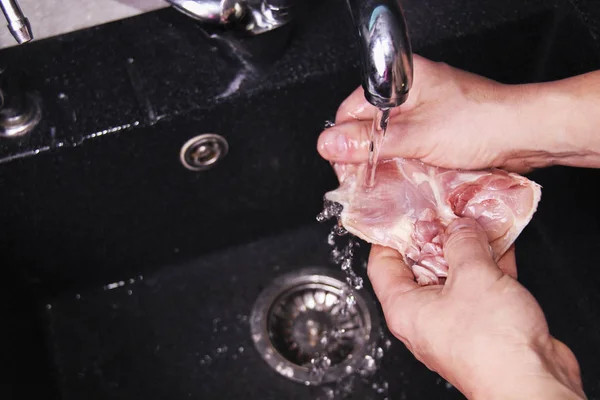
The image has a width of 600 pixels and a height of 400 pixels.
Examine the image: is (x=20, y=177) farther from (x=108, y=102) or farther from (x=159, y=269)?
(x=159, y=269)

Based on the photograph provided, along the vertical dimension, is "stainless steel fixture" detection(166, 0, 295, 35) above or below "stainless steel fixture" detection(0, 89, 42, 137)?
above

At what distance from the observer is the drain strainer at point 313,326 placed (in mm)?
1023

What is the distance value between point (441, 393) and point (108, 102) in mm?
680

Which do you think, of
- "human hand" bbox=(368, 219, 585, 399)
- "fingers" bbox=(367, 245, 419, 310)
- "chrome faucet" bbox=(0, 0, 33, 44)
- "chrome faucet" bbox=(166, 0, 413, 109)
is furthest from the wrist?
"chrome faucet" bbox=(0, 0, 33, 44)

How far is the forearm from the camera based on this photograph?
78cm

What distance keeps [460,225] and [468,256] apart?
0.27 ft

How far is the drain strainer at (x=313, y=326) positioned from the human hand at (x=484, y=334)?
1.03 ft

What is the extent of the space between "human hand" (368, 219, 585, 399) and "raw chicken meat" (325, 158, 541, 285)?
2.7 inches

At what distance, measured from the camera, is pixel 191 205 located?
968 mm

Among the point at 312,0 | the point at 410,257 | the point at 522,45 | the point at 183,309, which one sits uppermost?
the point at 312,0

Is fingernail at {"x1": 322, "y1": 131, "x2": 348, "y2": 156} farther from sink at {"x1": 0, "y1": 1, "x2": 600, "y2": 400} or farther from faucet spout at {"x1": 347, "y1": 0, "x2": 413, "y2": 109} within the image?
faucet spout at {"x1": 347, "y1": 0, "x2": 413, "y2": 109}

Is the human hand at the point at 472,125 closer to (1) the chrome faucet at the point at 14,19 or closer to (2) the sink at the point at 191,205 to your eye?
(2) the sink at the point at 191,205

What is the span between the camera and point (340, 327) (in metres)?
1.05

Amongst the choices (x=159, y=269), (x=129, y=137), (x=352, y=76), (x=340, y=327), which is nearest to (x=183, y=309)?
(x=159, y=269)
